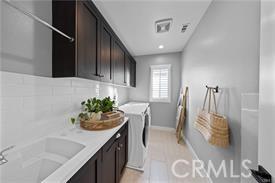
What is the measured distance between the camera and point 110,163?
1129 mm

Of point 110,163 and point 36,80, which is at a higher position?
point 36,80

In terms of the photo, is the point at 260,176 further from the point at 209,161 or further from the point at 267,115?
the point at 209,161

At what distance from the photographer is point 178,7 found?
5.14ft

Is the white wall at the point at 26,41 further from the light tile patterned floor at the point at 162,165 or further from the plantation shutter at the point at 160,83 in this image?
the plantation shutter at the point at 160,83

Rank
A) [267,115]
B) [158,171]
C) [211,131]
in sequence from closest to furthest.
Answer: [267,115]
[211,131]
[158,171]

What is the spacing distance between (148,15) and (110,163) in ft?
6.93

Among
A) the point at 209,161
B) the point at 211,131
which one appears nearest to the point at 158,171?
the point at 209,161

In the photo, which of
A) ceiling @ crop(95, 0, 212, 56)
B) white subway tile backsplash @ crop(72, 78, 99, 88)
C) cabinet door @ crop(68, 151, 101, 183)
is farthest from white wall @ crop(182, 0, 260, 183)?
white subway tile backsplash @ crop(72, 78, 99, 88)

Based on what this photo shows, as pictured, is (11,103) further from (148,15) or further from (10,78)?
(148,15)

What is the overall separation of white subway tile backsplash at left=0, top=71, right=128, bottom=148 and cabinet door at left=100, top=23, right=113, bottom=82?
0.39 m

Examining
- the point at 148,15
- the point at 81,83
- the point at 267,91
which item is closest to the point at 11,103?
the point at 81,83

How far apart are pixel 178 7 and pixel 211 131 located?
171cm

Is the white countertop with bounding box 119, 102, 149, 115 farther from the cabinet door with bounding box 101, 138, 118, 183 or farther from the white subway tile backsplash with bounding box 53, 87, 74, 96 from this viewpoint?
the white subway tile backsplash with bounding box 53, 87, 74, 96

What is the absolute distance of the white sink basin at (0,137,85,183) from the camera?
726mm
